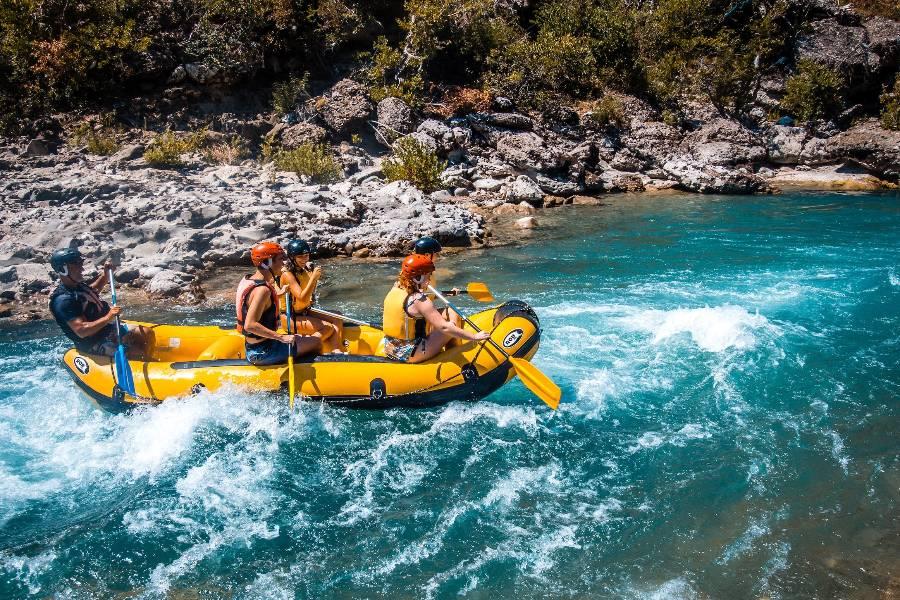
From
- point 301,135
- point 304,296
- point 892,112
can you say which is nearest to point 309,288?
point 304,296

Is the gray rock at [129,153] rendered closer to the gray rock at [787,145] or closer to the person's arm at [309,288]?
the person's arm at [309,288]

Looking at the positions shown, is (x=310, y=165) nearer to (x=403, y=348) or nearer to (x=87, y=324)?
(x=87, y=324)

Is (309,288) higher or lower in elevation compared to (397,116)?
lower

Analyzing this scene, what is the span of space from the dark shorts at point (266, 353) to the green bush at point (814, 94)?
68.0 feet

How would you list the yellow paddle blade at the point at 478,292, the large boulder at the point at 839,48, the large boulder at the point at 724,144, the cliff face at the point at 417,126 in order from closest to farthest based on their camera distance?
the yellow paddle blade at the point at 478,292, the cliff face at the point at 417,126, the large boulder at the point at 724,144, the large boulder at the point at 839,48

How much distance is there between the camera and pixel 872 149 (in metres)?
18.2

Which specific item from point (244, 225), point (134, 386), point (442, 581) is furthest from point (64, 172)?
point (442, 581)

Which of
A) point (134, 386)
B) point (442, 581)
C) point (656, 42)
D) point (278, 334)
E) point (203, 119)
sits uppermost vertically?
point (656, 42)

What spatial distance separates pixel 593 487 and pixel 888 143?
18.2 meters

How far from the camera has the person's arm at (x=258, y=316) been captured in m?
5.56

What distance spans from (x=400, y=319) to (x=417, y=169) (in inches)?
380

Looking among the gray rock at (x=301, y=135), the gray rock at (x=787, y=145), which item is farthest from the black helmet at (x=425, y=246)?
the gray rock at (x=787, y=145)

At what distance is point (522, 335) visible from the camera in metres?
5.98

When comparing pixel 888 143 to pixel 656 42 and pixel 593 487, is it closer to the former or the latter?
pixel 656 42
